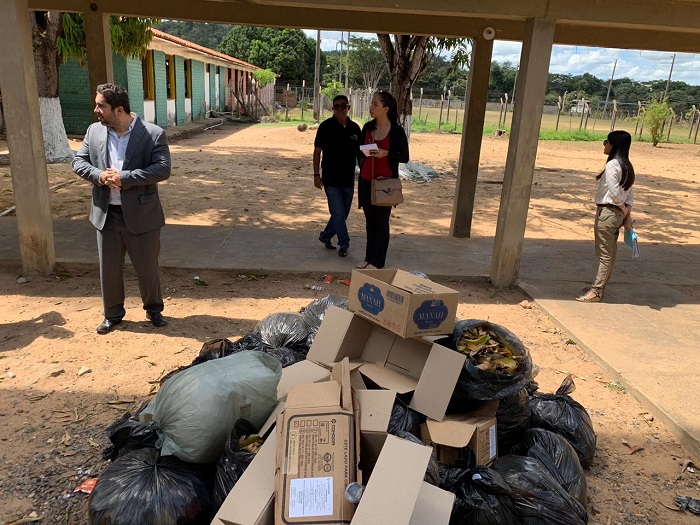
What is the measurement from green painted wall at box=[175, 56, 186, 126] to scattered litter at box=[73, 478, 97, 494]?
23158 mm

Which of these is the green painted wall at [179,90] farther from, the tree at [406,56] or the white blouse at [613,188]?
the white blouse at [613,188]

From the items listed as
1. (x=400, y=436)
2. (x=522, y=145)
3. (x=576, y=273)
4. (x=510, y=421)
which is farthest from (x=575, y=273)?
(x=400, y=436)

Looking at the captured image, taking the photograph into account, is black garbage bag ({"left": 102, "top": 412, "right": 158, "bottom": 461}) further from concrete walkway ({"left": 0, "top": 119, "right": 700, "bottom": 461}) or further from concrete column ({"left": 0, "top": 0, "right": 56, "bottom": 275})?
concrete column ({"left": 0, "top": 0, "right": 56, "bottom": 275})

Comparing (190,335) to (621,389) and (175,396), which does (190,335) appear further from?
(621,389)

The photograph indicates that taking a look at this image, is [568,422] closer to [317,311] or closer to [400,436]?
[400,436]

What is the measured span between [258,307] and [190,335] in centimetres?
81

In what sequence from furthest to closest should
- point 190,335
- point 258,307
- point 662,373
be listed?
point 258,307, point 190,335, point 662,373

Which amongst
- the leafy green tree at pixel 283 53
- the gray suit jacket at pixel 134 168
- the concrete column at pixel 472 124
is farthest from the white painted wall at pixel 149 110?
the leafy green tree at pixel 283 53

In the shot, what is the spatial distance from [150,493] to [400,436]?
1.08 metres

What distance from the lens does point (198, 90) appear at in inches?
1096

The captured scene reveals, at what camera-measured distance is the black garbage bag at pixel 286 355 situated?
3.51 metres

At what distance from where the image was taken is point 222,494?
2346mm

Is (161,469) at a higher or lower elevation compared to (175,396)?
lower

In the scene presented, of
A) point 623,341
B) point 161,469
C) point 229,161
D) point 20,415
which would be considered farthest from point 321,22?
point 229,161
